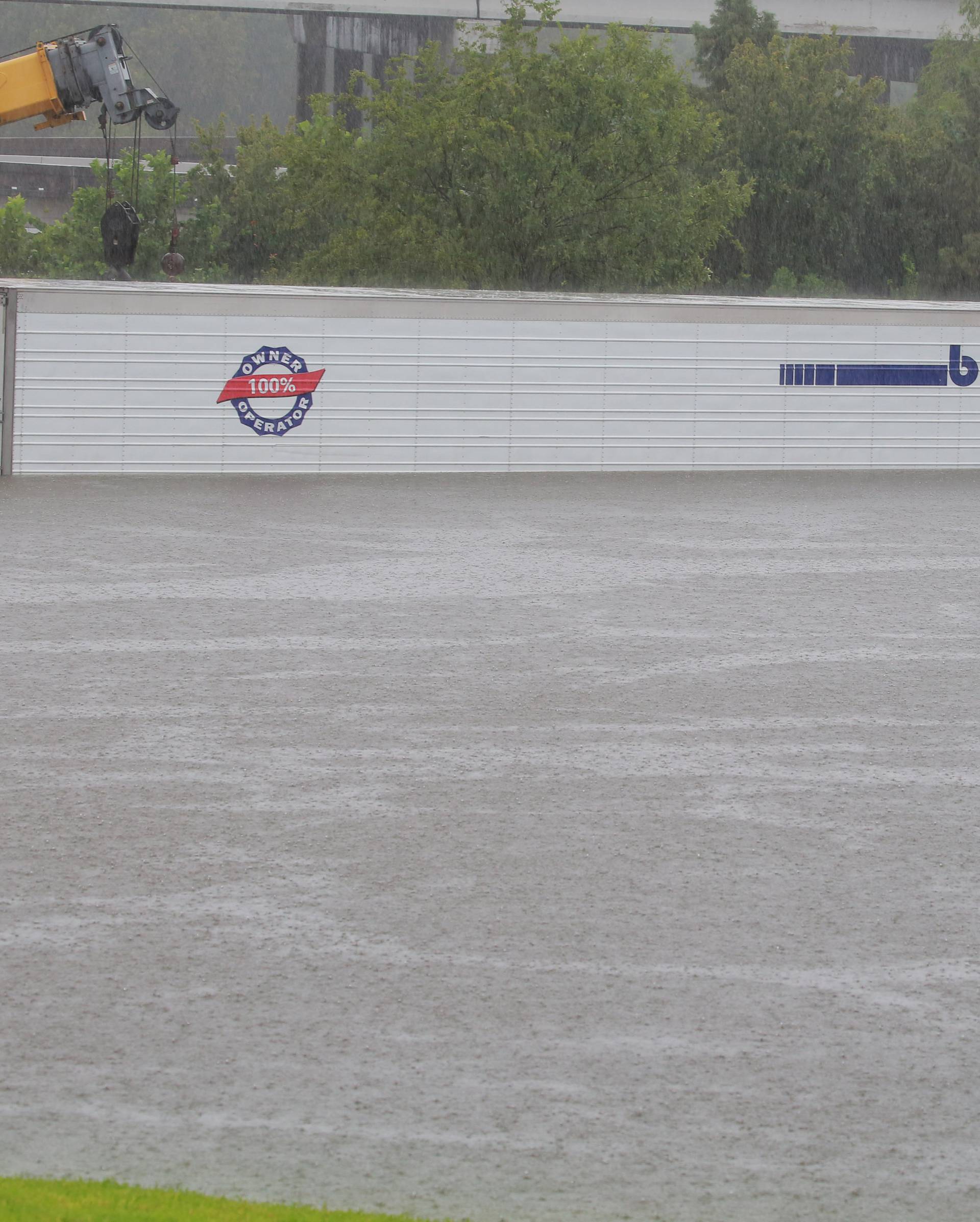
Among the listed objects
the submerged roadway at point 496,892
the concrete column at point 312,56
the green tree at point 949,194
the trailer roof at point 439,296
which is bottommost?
the submerged roadway at point 496,892

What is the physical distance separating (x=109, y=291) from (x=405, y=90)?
2282cm

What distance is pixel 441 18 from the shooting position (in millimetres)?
62469

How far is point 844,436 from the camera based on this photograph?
83.3ft

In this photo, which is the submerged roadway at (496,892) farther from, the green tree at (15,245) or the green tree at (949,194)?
the green tree at (949,194)

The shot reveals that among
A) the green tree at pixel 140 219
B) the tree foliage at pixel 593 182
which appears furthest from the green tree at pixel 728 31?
the green tree at pixel 140 219

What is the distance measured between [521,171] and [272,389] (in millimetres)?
19475

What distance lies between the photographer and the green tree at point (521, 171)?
41.8m

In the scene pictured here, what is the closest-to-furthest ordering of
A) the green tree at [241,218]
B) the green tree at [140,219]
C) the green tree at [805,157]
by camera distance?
the green tree at [140,219]
the green tree at [241,218]
the green tree at [805,157]

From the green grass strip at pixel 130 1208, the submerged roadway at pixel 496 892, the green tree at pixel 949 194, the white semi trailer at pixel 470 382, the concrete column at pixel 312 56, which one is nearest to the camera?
the green grass strip at pixel 130 1208

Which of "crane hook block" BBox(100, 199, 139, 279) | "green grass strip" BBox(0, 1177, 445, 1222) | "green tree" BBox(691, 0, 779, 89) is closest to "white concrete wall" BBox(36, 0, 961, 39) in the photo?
"green tree" BBox(691, 0, 779, 89)

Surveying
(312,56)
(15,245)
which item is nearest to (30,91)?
(15,245)

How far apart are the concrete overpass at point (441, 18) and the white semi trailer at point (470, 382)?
3852 centimetres

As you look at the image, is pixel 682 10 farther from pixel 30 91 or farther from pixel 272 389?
pixel 272 389

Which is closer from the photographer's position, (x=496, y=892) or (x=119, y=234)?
(x=496, y=892)
